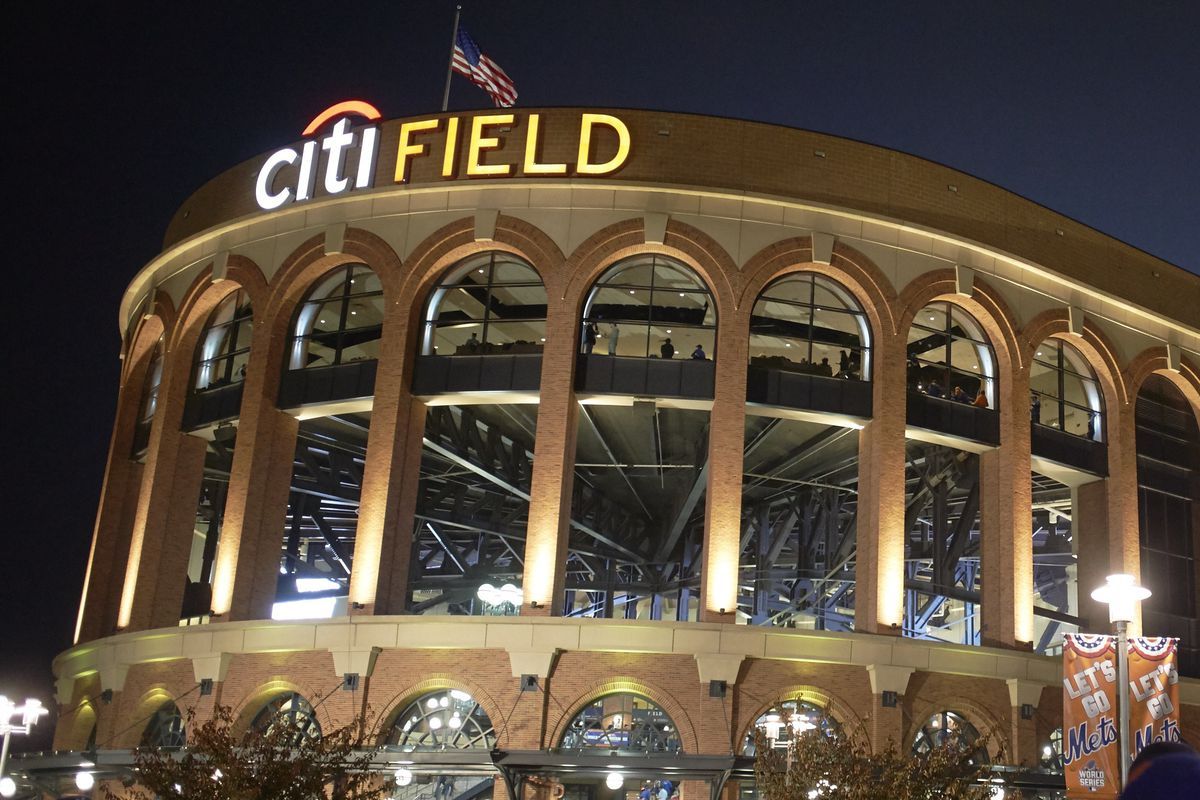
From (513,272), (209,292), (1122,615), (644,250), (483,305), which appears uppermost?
(644,250)

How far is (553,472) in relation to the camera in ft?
118

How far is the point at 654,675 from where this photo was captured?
3428 centimetres

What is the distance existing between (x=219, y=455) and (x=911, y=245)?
23.5 metres

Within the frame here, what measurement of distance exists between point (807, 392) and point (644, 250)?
5805 mm

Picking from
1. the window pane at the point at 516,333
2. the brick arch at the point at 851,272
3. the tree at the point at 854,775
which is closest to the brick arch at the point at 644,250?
the brick arch at the point at 851,272

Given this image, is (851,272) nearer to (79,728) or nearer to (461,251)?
(461,251)

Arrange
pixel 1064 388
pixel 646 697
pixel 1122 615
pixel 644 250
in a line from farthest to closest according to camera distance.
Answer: pixel 1064 388
pixel 644 250
pixel 646 697
pixel 1122 615

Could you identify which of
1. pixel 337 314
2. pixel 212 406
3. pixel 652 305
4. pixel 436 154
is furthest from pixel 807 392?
pixel 212 406

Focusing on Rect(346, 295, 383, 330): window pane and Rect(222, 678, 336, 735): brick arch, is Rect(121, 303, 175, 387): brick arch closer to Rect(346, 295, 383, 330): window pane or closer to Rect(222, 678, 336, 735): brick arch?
Rect(346, 295, 383, 330): window pane

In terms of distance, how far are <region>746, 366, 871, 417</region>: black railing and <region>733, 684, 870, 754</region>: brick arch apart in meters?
7.43

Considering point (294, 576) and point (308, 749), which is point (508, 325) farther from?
point (294, 576)

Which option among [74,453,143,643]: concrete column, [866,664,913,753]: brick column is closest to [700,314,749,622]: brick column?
[866,664,913,753]: brick column

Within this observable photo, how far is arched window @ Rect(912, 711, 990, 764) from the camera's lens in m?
36.4

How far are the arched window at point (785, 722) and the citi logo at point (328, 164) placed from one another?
59.6 ft
